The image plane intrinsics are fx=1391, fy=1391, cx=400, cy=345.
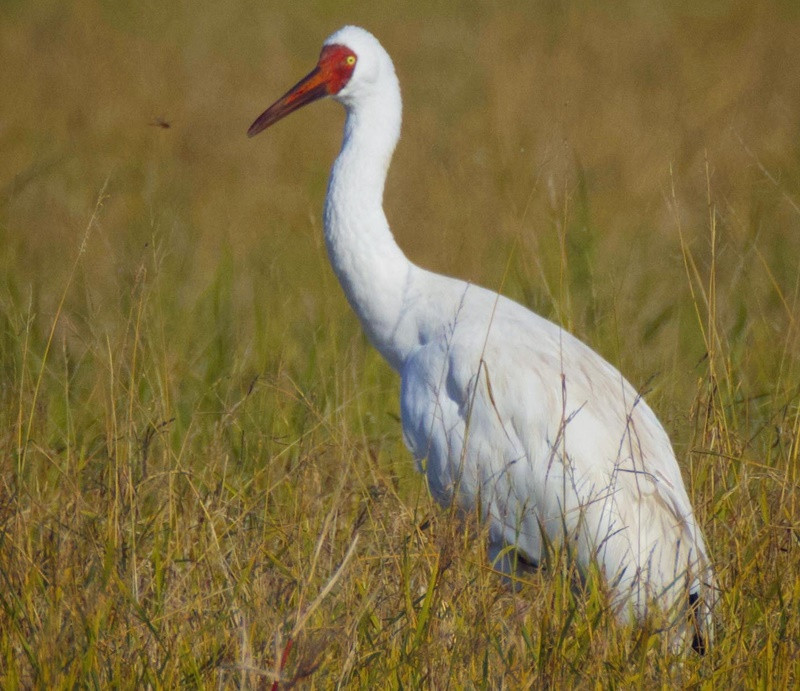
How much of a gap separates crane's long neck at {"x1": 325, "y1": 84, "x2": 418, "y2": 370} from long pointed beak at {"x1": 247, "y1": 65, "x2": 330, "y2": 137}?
0.26 meters

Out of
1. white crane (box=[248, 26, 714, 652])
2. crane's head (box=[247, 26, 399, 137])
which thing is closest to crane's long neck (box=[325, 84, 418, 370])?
white crane (box=[248, 26, 714, 652])

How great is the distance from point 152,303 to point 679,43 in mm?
6545

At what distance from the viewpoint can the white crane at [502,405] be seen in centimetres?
362

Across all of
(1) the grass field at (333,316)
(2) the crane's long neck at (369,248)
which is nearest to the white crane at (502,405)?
(2) the crane's long neck at (369,248)

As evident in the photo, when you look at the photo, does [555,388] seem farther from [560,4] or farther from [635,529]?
[560,4]

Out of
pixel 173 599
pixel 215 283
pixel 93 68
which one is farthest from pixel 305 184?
pixel 173 599

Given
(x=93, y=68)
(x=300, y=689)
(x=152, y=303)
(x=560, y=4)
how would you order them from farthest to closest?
(x=560, y=4) → (x=93, y=68) → (x=152, y=303) → (x=300, y=689)

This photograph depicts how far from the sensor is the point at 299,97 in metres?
4.54

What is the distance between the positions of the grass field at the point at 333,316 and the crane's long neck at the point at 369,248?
0.39 m

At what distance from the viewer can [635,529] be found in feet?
12.0

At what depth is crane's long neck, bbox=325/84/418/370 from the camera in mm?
4141

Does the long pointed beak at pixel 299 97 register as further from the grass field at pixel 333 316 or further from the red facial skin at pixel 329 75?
the grass field at pixel 333 316

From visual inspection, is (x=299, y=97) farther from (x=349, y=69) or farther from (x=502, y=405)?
(x=502, y=405)

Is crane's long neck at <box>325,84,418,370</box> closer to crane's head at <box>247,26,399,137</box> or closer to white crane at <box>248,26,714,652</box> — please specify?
white crane at <box>248,26,714,652</box>
